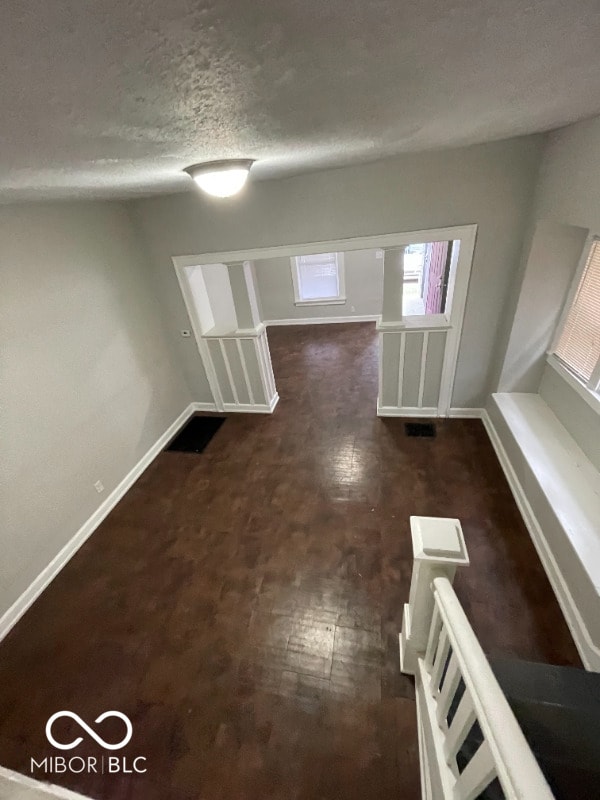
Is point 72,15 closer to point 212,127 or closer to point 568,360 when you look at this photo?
point 212,127

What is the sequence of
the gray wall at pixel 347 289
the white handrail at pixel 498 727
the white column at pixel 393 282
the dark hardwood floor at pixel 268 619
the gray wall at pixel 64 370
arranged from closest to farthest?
the white handrail at pixel 498 727
the dark hardwood floor at pixel 268 619
the gray wall at pixel 64 370
the white column at pixel 393 282
the gray wall at pixel 347 289

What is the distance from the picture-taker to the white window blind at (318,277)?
594 centimetres

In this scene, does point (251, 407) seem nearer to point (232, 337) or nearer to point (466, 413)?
point (232, 337)

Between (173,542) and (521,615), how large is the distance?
2.34 m

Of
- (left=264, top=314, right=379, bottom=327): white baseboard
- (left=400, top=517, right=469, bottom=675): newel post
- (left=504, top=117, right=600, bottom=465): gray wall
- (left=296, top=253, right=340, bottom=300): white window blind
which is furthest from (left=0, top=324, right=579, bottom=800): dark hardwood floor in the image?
(left=296, top=253, right=340, bottom=300): white window blind

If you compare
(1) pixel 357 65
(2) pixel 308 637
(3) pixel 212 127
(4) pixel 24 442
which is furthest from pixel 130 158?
(2) pixel 308 637

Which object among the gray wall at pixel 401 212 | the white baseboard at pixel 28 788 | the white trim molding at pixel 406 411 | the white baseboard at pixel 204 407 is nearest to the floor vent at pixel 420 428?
the white trim molding at pixel 406 411

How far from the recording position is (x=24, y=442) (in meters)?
2.19

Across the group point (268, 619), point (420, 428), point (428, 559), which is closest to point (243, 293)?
point (420, 428)

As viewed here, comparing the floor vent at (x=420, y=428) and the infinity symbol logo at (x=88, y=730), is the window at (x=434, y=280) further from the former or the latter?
the infinity symbol logo at (x=88, y=730)

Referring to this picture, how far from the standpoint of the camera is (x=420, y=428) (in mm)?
3377

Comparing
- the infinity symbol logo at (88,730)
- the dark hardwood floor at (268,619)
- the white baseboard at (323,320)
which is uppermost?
the white baseboard at (323,320)

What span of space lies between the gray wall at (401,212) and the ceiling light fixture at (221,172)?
1371mm

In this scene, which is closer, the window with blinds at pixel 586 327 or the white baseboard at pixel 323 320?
the window with blinds at pixel 586 327
